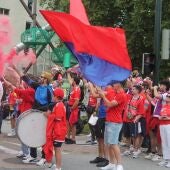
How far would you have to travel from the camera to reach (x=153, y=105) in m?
12.3

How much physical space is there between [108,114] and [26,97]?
5.88ft

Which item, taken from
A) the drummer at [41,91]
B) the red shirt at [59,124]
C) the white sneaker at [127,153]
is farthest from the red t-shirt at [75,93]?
the red shirt at [59,124]

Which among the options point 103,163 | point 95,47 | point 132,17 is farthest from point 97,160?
point 132,17

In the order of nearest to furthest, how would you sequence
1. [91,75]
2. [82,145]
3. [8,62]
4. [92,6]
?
[91,75] → [8,62] → [82,145] → [92,6]

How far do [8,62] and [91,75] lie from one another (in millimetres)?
2219

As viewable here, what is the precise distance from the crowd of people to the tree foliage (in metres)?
15.6

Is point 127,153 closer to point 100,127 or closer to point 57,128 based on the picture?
point 100,127

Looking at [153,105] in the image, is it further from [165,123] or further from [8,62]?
[8,62]

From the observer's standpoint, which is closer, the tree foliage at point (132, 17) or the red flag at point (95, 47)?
the red flag at point (95, 47)

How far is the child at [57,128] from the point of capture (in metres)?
9.55

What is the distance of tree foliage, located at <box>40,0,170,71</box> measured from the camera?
2945 centimetres

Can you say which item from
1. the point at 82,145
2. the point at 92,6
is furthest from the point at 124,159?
the point at 92,6

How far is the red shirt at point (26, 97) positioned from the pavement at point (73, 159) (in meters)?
1.11

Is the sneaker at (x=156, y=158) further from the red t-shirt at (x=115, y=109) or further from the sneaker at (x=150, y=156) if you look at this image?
the red t-shirt at (x=115, y=109)
